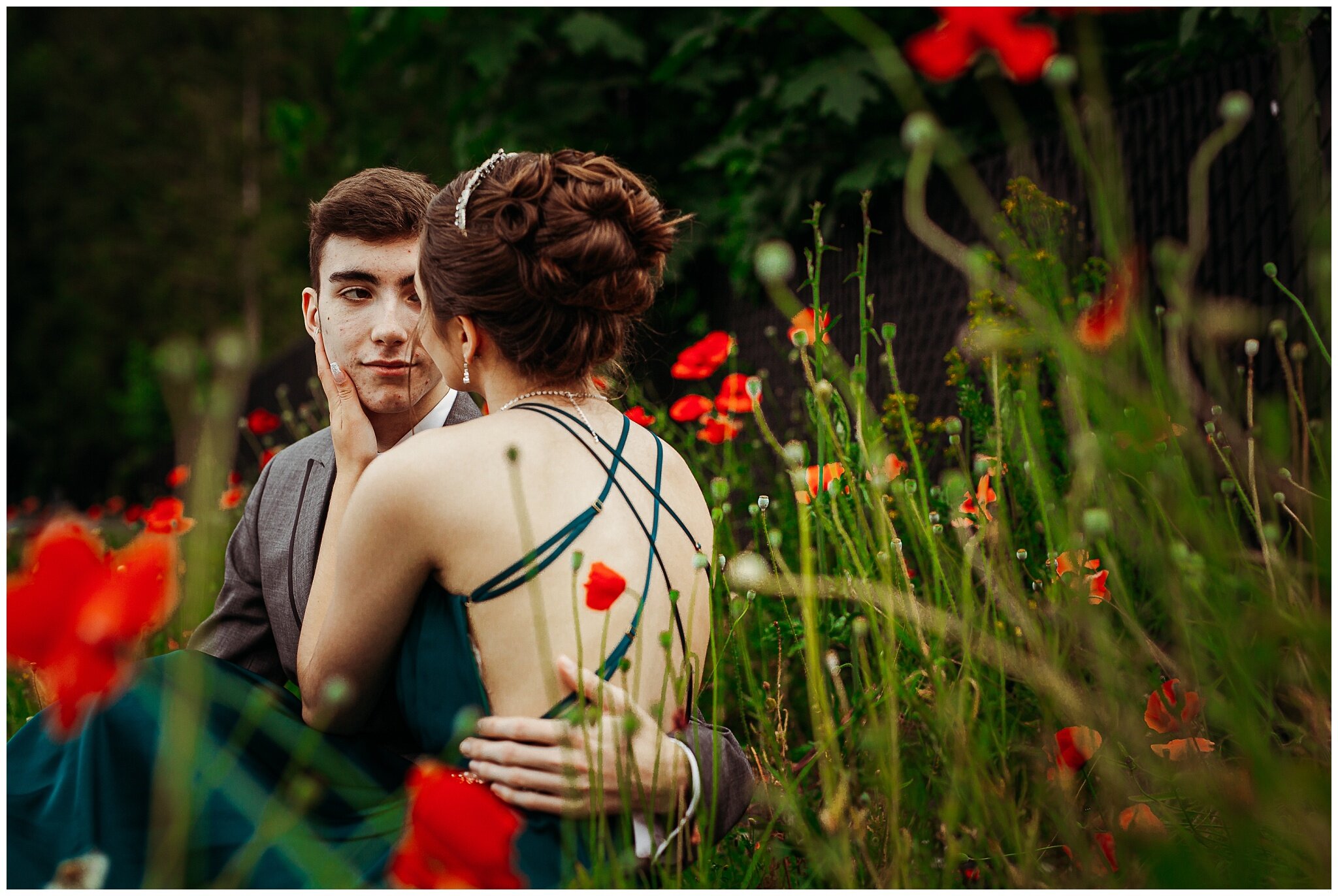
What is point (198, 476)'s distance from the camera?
73cm

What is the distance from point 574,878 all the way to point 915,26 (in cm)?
417

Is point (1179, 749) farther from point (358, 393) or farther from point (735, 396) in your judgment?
point (358, 393)

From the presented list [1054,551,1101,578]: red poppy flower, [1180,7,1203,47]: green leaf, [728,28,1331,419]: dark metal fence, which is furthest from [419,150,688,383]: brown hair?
[1180,7,1203,47]: green leaf

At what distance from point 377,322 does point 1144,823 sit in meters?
1.71

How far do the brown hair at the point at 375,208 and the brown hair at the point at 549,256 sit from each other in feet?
1.88

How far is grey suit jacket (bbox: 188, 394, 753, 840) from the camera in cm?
207

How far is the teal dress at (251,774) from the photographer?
1319mm

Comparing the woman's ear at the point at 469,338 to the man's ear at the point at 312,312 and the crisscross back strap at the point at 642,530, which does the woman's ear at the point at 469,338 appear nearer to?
the crisscross back strap at the point at 642,530

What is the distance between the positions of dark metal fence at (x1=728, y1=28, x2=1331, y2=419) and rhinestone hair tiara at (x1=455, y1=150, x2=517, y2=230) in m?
1.55

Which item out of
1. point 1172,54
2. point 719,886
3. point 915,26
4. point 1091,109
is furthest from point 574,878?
point 915,26

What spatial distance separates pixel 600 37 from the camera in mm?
5059

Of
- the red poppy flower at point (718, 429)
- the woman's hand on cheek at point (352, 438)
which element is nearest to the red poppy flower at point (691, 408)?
the red poppy flower at point (718, 429)

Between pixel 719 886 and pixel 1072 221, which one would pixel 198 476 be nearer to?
pixel 719 886

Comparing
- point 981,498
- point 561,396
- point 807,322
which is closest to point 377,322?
point 561,396
